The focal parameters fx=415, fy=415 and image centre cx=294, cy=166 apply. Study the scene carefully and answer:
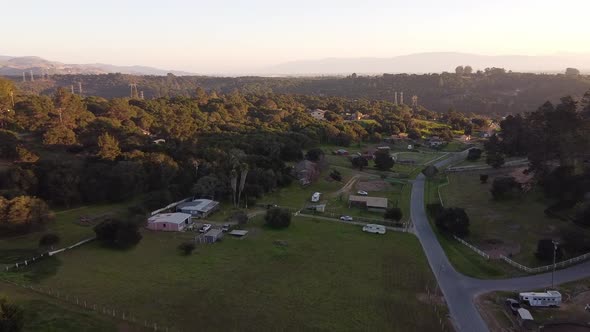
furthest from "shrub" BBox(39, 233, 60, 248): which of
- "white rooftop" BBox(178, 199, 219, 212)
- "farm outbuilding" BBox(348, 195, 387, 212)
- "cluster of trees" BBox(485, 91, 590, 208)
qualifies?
"cluster of trees" BBox(485, 91, 590, 208)

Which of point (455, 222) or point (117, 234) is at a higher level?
point (117, 234)

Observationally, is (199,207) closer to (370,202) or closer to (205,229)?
(205,229)

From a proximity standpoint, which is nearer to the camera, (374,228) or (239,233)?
(239,233)

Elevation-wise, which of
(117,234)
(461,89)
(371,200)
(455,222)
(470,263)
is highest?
(461,89)

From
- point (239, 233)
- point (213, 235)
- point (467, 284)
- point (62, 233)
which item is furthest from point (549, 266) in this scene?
point (62, 233)

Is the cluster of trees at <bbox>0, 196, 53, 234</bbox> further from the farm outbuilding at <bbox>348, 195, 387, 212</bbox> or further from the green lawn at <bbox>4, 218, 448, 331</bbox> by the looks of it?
the farm outbuilding at <bbox>348, 195, 387, 212</bbox>

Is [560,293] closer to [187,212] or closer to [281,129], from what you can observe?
[187,212]

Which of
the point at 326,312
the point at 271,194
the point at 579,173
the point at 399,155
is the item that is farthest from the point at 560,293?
the point at 399,155

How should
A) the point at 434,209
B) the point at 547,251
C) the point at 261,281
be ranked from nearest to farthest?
1. the point at 261,281
2. the point at 547,251
3. the point at 434,209
